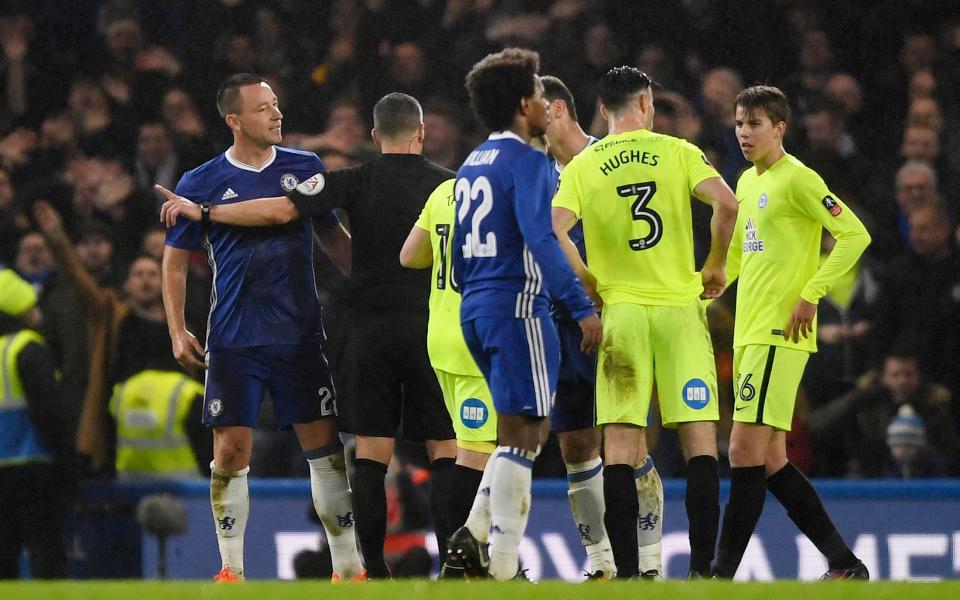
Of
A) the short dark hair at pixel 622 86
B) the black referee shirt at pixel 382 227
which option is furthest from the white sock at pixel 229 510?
the short dark hair at pixel 622 86

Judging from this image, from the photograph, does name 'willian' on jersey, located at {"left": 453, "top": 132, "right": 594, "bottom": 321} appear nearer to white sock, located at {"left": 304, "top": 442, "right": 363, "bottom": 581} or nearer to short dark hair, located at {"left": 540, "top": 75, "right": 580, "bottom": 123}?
short dark hair, located at {"left": 540, "top": 75, "right": 580, "bottom": 123}

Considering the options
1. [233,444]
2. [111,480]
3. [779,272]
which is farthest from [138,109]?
[779,272]

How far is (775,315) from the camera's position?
20.9 feet

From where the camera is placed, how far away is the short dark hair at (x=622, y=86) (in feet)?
20.2

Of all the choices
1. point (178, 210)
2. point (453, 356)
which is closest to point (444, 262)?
point (453, 356)

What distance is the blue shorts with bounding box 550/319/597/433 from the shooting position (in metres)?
6.32

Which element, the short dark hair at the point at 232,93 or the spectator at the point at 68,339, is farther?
the spectator at the point at 68,339

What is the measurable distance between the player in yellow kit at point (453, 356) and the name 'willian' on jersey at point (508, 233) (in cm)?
58

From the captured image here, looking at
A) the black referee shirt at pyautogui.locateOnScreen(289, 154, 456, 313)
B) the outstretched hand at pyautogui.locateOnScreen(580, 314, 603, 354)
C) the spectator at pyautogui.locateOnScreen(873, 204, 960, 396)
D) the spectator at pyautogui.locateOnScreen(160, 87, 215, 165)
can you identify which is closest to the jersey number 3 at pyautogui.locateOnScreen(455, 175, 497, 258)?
the outstretched hand at pyautogui.locateOnScreen(580, 314, 603, 354)

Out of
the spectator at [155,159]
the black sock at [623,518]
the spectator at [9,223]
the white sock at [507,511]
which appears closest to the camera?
the white sock at [507,511]

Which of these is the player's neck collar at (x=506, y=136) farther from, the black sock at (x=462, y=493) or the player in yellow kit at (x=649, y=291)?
the black sock at (x=462, y=493)

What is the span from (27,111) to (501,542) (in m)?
7.89

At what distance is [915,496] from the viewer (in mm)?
8180

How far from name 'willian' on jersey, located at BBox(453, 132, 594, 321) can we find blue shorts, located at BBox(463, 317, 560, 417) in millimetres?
41
